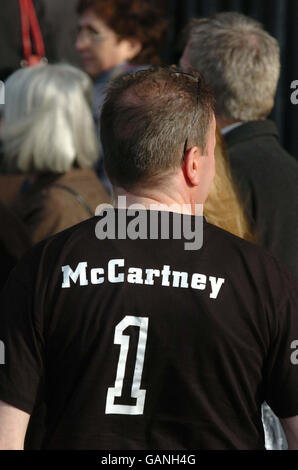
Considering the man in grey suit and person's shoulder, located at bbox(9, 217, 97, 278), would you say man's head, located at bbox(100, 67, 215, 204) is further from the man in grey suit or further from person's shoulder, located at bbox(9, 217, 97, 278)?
the man in grey suit

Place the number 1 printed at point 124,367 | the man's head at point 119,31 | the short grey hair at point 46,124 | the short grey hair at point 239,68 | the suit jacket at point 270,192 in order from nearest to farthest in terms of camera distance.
→ the number 1 printed at point 124,367 < the suit jacket at point 270,192 < the short grey hair at point 239,68 < the short grey hair at point 46,124 < the man's head at point 119,31

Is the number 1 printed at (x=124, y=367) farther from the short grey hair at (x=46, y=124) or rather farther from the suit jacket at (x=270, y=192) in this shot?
the short grey hair at (x=46, y=124)

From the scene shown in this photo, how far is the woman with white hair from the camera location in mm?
3102

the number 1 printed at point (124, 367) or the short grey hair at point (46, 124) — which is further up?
the short grey hair at point (46, 124)

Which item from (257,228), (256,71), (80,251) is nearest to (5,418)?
(80,251)

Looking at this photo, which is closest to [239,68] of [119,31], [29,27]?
[119,31]

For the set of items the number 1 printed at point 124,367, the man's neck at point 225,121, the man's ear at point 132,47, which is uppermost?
the man's ear at point 132,47

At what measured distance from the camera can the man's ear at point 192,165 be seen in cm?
181

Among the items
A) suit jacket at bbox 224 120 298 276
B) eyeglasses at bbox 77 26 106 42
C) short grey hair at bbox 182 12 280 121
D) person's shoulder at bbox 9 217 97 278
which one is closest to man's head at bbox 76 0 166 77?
eyeglasses at bbox 77 26 106 42

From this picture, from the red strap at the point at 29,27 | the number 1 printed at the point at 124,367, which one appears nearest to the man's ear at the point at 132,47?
the red strap at the point at 29,27

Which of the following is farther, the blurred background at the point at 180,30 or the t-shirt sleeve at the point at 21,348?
the blurred background at the point at 180,30

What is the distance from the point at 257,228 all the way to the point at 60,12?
8.30 ft

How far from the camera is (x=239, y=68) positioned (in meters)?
2.78

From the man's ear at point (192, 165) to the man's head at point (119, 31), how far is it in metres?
2.47
